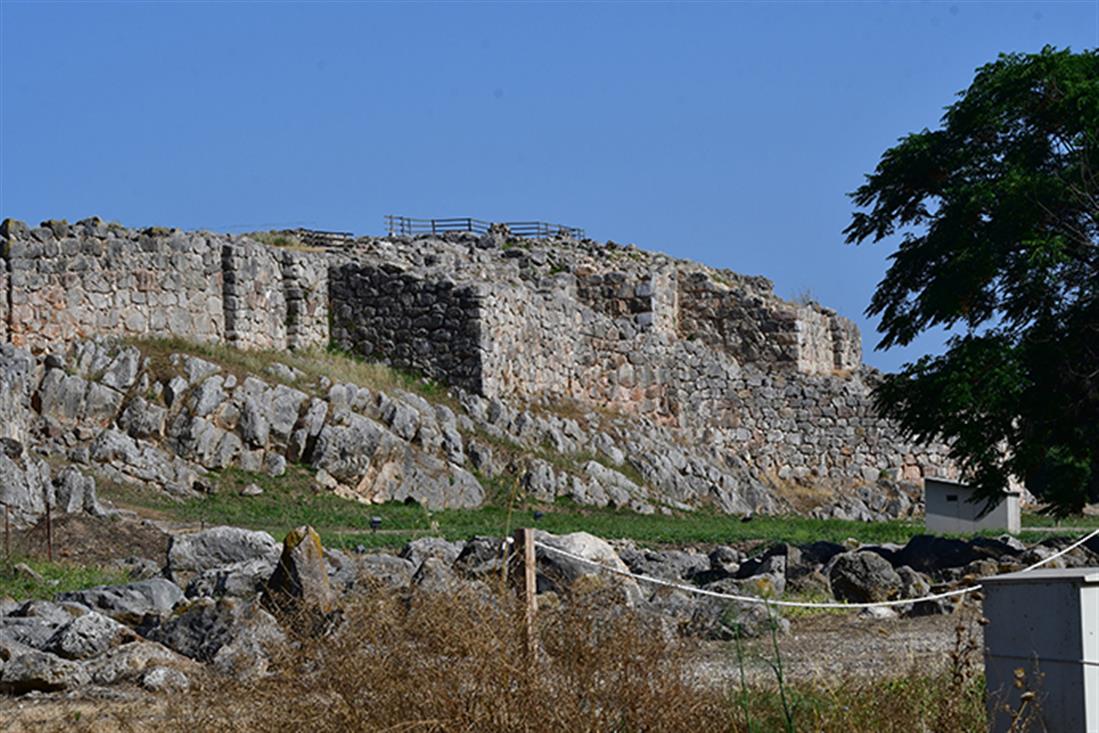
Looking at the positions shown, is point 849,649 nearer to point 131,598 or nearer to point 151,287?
point 131,598

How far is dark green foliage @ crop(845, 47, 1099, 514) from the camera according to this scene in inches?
737

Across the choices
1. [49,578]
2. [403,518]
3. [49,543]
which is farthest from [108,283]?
[49,578]

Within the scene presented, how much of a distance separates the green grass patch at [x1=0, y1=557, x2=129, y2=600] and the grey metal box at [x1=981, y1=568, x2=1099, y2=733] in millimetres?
9909

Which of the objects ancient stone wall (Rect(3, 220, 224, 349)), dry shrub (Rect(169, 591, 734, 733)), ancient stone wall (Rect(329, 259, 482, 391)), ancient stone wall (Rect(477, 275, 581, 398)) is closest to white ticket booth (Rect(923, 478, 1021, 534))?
ancient stone wall (Rect(477, 275, 581, 398))

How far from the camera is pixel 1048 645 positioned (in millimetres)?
7312

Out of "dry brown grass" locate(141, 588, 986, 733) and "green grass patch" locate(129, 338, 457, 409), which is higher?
"green grass patch" locate(129, 338, 457, 409)

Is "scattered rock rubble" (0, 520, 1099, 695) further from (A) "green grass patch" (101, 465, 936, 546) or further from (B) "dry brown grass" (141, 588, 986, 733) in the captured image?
(A) "green grass patch" (101, 465, 936, 546)

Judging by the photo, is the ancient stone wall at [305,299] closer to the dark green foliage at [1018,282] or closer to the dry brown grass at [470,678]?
the dark green foliage at [1018,282]

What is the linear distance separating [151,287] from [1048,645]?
75.6ft

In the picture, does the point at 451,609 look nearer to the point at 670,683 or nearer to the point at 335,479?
the point at 670,683

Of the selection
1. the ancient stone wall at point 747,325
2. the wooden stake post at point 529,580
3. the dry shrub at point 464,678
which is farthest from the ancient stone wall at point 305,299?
the dry shrub at point 464,678

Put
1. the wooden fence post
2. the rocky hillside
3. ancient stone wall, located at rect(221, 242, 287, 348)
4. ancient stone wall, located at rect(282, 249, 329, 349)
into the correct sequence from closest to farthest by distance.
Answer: the wooden fence post, the rocky hillside, ancient stone wall, located at rect(221, 242, 287, 348), ancient stone wall, located at rect(282, 249, 329, 349)

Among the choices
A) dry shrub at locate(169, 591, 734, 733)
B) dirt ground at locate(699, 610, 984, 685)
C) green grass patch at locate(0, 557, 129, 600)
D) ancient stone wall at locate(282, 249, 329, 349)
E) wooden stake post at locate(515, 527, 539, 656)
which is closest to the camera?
dry shrub at locate(169, 591, 734, 733)

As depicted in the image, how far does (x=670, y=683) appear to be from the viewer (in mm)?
6941
